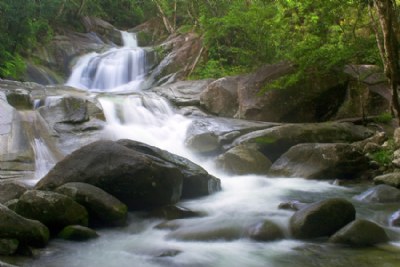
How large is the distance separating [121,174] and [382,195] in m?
5.06

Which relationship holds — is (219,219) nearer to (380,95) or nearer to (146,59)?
(380,95)

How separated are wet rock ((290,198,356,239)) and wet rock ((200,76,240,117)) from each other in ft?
29.9

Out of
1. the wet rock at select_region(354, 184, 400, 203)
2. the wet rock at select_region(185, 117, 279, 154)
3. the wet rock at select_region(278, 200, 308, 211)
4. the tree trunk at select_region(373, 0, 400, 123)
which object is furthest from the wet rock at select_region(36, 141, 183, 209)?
the tree trunk at select_region(373, 0, 400, 123)

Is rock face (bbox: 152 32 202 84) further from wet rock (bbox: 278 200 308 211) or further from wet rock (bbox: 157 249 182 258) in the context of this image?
wet rock (bbox: 157 249 182 258)

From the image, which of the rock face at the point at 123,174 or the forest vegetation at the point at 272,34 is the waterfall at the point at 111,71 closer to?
the forest vegetation at the point at 272,34

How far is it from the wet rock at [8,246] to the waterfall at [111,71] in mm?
15361

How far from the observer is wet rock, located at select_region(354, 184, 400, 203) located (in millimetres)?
8352

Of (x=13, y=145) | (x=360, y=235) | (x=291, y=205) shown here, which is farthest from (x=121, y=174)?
(x=360, y=235)

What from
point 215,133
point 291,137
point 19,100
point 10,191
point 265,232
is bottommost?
point 265,232

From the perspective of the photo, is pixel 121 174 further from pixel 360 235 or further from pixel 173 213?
pixel 360 235

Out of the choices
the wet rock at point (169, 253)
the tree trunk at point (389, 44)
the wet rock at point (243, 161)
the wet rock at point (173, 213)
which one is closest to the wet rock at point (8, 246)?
the wet rock at point (169, 253)

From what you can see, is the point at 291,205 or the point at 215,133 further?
the point at 215,133

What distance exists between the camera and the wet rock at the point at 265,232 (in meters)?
6.52

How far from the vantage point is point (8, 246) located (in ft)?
17.9
